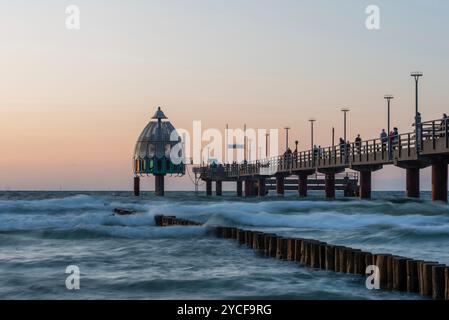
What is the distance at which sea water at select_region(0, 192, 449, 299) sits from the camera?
1489 cm

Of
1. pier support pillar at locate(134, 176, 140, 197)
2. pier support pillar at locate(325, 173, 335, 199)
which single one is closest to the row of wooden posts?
pier support pillar at locate(325, 173, 335, 199)

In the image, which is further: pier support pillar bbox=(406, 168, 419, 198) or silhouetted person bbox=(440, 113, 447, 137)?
pier support pillar bbox=(406, 168, 419, 198)

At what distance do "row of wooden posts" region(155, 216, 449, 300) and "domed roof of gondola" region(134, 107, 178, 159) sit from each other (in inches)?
3137

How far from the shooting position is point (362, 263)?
16.3 metres

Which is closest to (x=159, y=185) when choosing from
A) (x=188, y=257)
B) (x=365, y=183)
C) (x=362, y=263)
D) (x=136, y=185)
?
(x=136, y=185)

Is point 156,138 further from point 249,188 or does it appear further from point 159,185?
point 249,188

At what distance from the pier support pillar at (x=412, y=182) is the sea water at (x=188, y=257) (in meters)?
6.77

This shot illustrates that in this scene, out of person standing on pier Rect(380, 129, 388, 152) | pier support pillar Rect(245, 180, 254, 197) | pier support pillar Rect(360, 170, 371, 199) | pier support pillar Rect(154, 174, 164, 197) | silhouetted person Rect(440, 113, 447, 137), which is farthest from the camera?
pier support pillar Rect(154, 174, 164, 197)

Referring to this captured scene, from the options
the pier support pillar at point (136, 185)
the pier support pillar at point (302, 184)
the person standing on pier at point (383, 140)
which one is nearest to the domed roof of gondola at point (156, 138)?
the pier support pillar at point (136, 185)

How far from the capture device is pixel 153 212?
41.7 meters

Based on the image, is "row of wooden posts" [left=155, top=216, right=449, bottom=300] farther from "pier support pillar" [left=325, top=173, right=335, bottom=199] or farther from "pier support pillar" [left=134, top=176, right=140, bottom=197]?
"pier support pillar" [left=134, top=176, right=140, bottom=197]

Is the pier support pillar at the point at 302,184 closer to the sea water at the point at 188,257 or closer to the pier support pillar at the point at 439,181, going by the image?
the pier support pillar at the point at 439,181

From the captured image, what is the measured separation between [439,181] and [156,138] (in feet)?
217

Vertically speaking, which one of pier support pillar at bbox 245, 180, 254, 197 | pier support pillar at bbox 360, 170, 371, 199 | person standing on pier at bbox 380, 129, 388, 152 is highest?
person standing on pier at bbox 380, 129, 388, 152
